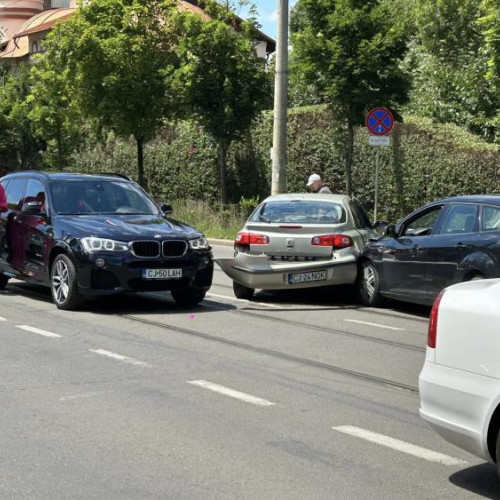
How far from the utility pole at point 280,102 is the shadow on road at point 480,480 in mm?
16225

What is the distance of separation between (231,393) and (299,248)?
18.1ft

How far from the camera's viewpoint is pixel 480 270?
35.7 feet

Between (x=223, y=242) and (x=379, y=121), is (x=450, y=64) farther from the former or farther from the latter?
(x=379, y=121)

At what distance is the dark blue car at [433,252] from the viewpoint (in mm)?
11016

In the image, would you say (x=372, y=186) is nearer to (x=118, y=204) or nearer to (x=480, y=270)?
(x=118, y=204)

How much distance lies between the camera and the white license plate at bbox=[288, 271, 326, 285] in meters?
12.8

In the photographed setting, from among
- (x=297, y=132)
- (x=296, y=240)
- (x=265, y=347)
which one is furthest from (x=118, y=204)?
(x=297, y=132)

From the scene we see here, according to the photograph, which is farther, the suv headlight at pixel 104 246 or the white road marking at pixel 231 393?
the suv headlight at pixel 104 246

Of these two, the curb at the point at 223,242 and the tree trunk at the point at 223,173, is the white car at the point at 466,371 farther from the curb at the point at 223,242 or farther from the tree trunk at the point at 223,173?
the tree trunk at the point at 223,173

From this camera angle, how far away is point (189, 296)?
41.7ft

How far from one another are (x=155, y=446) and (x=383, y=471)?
1.39 meters

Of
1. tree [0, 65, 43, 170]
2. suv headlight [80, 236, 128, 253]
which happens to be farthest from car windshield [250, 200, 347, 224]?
tree [0, 65, 43, 170]

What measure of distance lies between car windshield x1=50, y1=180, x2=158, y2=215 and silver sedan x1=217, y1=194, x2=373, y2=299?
4.69 feet

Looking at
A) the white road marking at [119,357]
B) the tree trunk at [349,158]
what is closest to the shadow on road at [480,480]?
the white road marking at [119,357]
